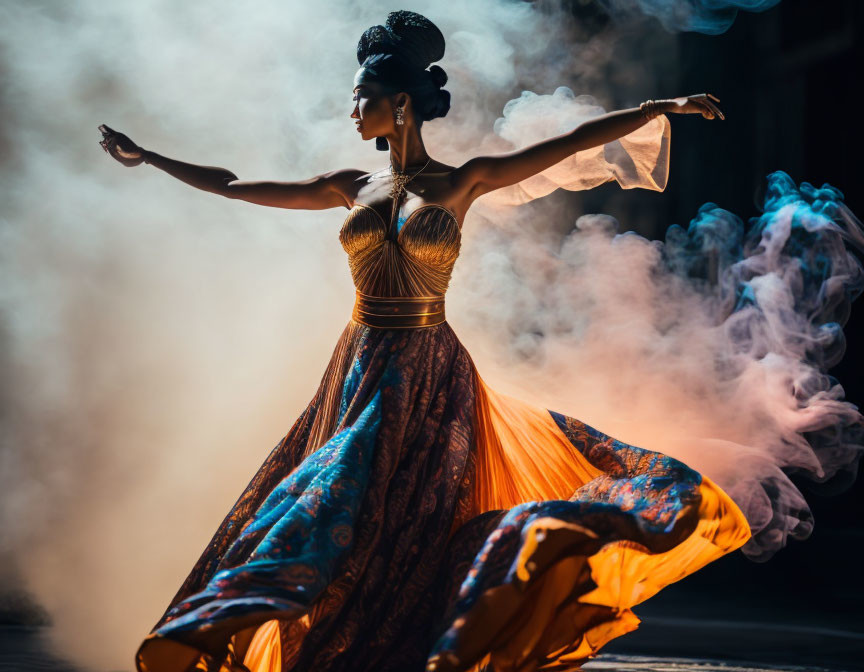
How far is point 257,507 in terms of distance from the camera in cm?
293

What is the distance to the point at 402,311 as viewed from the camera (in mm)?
2961

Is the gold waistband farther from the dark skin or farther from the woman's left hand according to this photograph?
the woman's left hand

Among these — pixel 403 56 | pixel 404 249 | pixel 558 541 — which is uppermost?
pixel 403 56

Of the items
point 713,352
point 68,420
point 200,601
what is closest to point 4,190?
point 68,420

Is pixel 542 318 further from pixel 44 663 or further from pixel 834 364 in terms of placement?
pixel 44 663

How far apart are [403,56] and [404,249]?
557mm

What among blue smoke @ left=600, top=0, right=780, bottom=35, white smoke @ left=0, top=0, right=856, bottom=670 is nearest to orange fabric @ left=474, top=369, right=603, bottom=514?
white smoke @ left=0, top=0, right=856, bottom=670

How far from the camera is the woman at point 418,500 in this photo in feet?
8.09

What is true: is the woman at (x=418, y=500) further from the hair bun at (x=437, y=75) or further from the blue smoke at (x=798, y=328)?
the blue smoke at (x=798, y=328)

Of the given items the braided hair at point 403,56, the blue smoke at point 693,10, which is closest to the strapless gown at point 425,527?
the braided hair at point 403,56

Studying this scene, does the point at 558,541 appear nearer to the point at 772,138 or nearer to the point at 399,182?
the point at 399,182

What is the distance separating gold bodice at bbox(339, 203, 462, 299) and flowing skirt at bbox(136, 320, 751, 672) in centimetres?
14

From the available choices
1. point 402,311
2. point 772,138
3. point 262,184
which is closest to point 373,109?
point 262,184

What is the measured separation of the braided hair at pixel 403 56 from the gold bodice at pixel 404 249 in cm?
34
